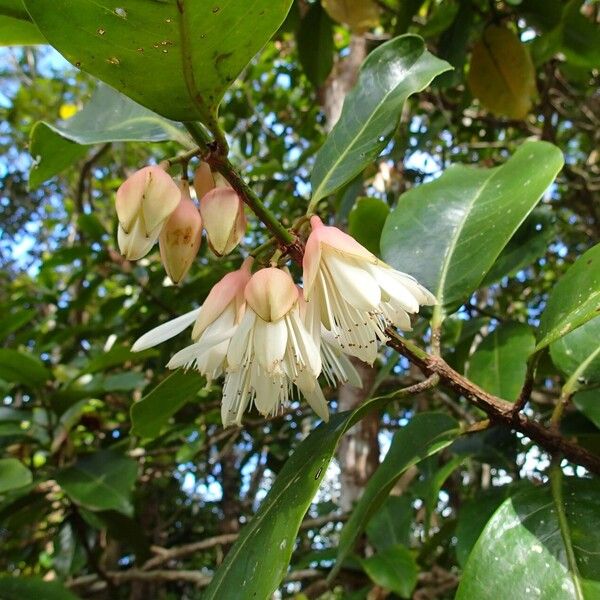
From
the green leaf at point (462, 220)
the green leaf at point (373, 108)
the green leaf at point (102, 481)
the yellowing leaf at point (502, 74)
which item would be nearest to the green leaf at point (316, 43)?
the yellowing leaf at point (502, 74)

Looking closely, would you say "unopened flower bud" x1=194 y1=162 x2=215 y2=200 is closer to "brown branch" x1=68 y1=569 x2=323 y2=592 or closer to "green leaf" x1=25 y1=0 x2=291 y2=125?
"green leaf" x1=25 y1=0 x2=291 y2=125

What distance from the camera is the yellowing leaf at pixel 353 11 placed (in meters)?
2.01

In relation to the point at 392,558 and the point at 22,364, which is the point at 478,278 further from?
the point at 22,364

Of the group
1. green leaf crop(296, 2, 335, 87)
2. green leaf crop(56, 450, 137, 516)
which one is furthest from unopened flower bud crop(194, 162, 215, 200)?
green leaf crop(296, 2, 335, 87)

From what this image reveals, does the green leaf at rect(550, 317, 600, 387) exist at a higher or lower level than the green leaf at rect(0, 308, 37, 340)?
lower

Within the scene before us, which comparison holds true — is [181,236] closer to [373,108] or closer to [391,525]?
[373,108]

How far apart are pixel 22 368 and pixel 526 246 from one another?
1315 millimetres

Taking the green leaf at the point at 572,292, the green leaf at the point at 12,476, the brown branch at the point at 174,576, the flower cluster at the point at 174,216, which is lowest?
the brown branch at the point at 174,576

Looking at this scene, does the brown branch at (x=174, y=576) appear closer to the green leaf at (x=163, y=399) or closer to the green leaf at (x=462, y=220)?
the green leaf at (x=163, y=399)

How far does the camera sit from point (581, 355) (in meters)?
0.99

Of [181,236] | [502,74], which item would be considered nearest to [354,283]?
[181,236]

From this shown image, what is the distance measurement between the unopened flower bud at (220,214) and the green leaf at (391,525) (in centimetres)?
116

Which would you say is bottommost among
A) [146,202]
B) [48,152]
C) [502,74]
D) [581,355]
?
[581,355]

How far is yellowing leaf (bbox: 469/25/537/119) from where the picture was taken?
1.92 meters
